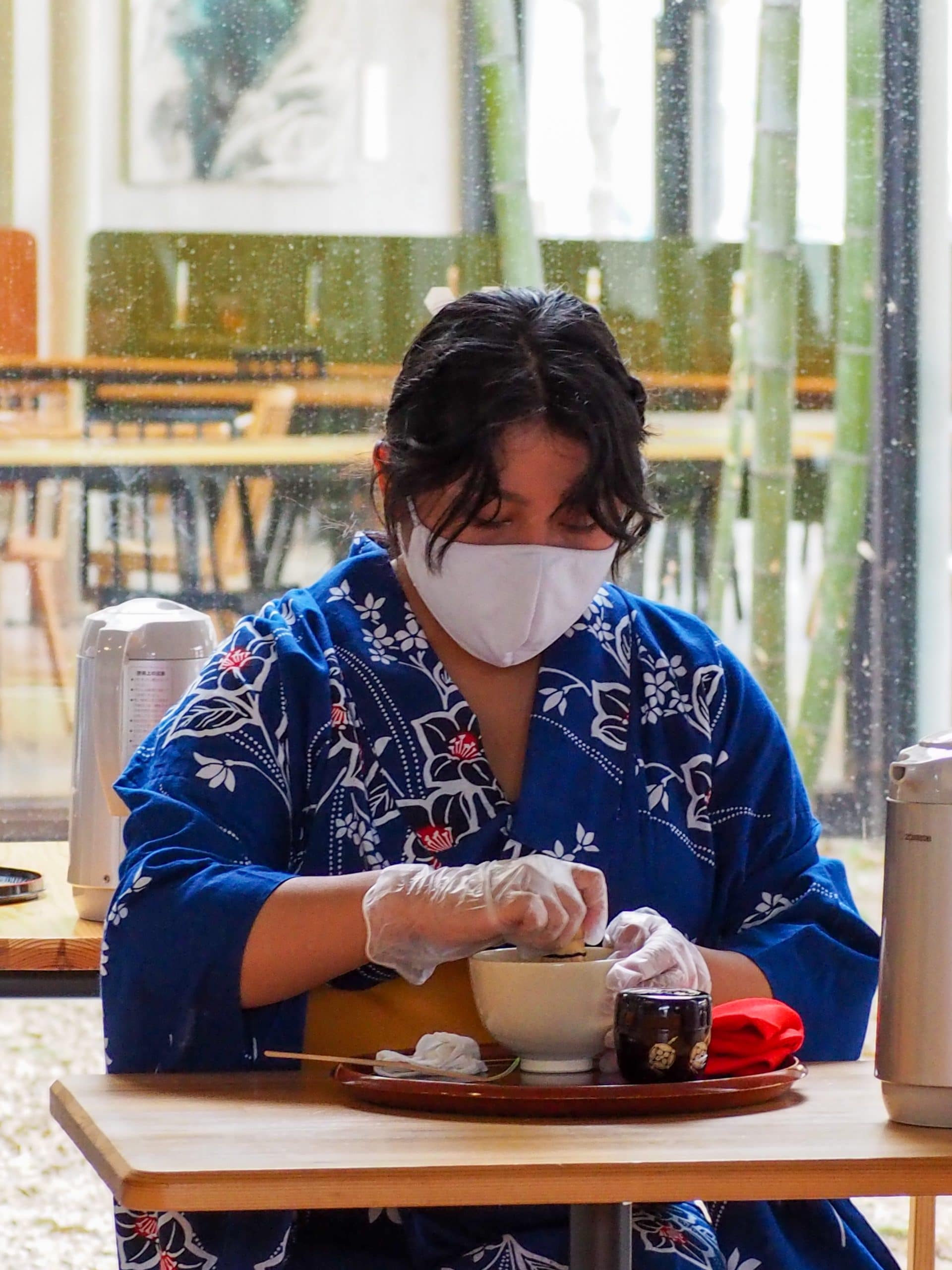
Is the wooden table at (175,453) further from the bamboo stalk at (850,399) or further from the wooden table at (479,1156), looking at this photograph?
the wooden table at (479,1156)

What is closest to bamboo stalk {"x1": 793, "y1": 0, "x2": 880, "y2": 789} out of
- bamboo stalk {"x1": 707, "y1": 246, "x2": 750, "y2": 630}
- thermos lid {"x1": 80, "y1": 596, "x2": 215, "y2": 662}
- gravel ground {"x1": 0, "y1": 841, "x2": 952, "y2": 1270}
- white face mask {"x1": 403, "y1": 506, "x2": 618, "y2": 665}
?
bamboo stalk {"x1": 707, "y1": 246, "x2": 750, "y2": 630}

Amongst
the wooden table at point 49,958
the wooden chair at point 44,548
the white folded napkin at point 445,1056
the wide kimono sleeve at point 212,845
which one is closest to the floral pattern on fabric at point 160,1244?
the wide kimono sleeve at point 212,845

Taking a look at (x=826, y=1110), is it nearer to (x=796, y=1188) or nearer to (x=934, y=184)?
(x=796, y=1188)

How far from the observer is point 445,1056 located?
48.1 inches

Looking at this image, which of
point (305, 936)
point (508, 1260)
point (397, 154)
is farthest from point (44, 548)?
point (508, 1260)

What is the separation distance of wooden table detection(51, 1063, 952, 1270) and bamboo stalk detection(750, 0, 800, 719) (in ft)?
7.21

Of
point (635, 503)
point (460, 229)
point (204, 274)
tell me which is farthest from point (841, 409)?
point (635, 503)

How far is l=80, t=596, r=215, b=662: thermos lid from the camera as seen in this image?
1.91m

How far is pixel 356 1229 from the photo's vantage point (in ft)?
4.46

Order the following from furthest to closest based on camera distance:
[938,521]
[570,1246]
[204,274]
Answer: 1. [938,521]
2. [204,274]
3. [570,1246]

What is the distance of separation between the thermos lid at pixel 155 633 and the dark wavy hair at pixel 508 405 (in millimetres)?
442

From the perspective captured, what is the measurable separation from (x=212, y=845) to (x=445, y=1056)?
10.7 inches

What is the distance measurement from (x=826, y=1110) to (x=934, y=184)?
99.3 inches

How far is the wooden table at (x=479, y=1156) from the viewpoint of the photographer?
3.14ft
